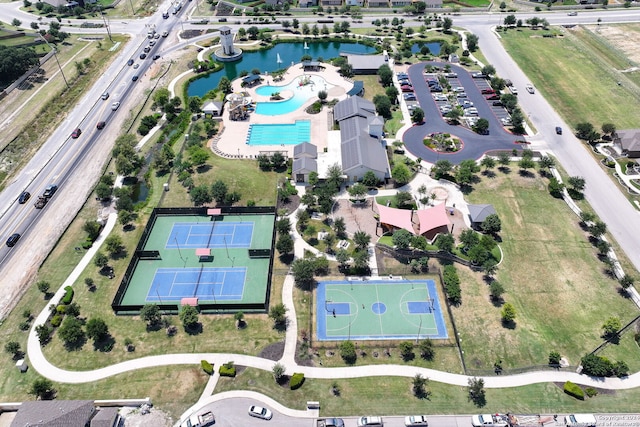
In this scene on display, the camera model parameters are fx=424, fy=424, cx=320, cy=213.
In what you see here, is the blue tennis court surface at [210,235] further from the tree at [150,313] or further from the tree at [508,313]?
the tree at [508,313]

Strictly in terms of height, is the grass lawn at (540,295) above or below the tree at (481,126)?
below

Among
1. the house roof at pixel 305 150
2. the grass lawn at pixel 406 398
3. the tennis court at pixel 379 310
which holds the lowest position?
the grass lawn at pixel 406 398

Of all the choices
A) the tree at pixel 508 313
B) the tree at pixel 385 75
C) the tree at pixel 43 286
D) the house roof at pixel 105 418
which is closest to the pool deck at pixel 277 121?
the tree at pixel 385 75

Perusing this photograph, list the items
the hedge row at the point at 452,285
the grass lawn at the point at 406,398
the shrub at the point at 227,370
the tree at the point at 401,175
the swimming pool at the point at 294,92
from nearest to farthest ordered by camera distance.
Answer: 1. the grass lawn at the point at 406,398
2. the shrub at the point at 227,370
3. the hedge row at the point at 452,285
4. the tree at the point at 401,175
5. the swimming pool at the point at 294,92

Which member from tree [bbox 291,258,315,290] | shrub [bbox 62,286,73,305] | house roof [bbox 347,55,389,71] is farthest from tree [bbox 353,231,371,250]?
house roof [bbox 347,55,389,71]

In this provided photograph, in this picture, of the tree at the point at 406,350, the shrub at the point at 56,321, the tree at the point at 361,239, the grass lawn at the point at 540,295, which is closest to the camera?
the tree at the point at 406,350

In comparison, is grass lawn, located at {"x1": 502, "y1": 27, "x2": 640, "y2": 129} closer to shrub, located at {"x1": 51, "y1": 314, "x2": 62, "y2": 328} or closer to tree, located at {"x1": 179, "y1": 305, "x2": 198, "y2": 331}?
tree, located at {"x1": 179, "y1": 305, "x2": 198, "y2": 331}

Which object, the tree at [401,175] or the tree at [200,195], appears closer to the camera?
the tree at [200,195]
